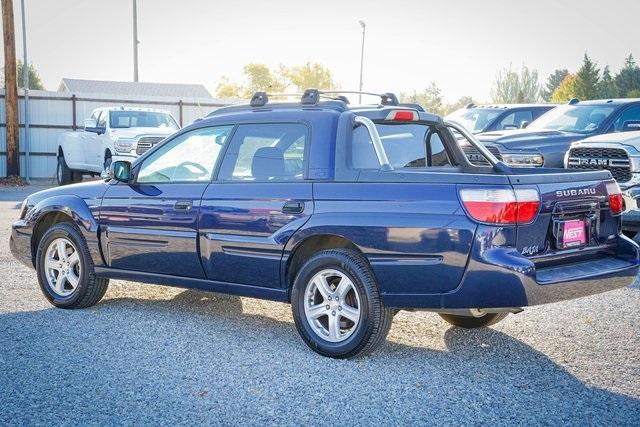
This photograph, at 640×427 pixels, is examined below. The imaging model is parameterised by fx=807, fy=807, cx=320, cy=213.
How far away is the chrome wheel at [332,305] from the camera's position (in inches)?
212

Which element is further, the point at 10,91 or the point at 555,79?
the point at 555,79

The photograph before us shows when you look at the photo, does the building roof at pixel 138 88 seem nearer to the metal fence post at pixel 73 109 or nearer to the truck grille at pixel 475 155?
the metal fence post at pixel 73 109

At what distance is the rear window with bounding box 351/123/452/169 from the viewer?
5566 mm

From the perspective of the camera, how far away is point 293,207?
18.2ft

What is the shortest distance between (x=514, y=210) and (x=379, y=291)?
102 cm

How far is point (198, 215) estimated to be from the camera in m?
6.05

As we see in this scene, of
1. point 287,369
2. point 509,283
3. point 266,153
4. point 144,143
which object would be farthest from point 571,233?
point 144,143

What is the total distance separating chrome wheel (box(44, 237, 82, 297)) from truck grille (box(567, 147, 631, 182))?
6.46 meters

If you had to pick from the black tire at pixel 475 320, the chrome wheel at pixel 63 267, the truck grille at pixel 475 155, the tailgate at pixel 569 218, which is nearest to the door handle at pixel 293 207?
the tailgate at pixel 569 218

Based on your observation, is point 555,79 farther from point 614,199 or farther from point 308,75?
point 614,199

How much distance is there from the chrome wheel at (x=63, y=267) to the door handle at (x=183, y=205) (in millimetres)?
1266

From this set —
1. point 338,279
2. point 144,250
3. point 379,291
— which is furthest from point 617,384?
point 144,250

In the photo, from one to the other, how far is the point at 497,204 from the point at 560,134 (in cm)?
779

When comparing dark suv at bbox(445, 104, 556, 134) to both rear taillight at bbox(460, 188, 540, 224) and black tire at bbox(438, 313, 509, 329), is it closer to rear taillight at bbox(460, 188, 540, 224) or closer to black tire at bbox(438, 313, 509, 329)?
black tire at bbox(438, 313, 509, 329)
